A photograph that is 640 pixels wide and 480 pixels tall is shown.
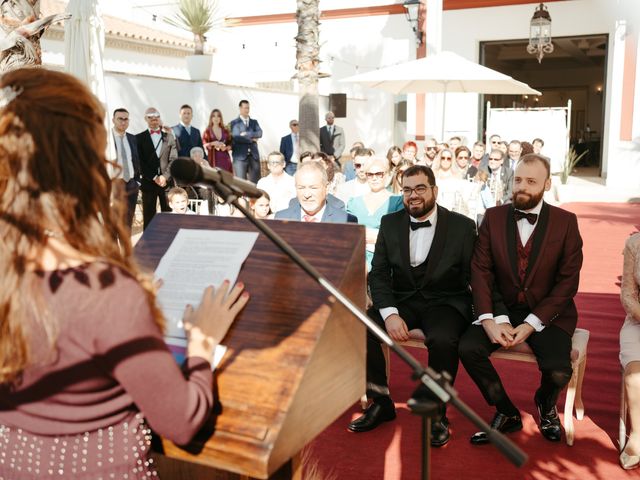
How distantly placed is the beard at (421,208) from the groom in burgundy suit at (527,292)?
380 millimetres

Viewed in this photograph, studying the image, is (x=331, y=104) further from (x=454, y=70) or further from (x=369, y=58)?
(x=454, y=70)

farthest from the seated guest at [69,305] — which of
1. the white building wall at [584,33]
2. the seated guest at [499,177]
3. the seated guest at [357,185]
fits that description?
the white building wall at [584,33]

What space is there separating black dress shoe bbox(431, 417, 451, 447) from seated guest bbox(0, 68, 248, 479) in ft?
8.53

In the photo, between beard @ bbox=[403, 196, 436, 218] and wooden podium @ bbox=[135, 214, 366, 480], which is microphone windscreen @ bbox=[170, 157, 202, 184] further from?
beard @ bbox=[403, 196, 436, 218]

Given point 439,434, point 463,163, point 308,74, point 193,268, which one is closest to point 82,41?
point 439,434

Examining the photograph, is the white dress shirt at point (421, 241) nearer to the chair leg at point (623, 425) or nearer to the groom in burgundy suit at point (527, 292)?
the groom in burgundy suit at point (527, 292)

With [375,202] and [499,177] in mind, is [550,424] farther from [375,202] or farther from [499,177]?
[499,177]

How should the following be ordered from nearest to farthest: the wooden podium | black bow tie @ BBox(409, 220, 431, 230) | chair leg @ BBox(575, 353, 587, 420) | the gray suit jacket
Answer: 1. the wooden podium
2. chair leg @ BBox(575, 353, 587, 420)
3. black bow tie @ BBox(409, 220, 431, 230)
4. the gray suit jacket

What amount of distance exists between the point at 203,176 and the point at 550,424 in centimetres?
305

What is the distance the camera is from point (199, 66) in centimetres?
1522

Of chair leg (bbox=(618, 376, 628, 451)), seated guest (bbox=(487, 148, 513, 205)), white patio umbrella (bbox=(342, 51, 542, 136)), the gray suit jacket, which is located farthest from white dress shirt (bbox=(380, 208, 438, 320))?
white patio umbrella (bbox=(342, 51, 542, 136))

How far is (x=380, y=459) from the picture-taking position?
147 inches

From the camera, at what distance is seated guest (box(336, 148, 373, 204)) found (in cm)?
731

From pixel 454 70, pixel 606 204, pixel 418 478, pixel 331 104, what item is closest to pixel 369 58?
pixel 331 104
